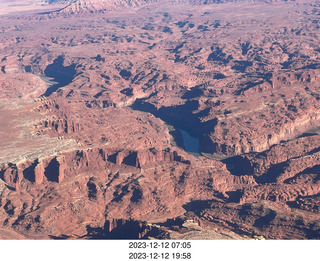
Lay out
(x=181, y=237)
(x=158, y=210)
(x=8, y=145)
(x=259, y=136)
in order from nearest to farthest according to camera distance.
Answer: (x=181, y=237) < (x=158, y=210) < (x=8, y=145) < (x=259, y=136)

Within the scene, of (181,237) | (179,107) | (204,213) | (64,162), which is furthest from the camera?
(179,107)

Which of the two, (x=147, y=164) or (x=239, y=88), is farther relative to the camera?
(x=239, y=88)

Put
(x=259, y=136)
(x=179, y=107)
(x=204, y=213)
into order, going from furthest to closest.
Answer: (x=179, y=107), (x=259, y=136), (x=204, y=213)

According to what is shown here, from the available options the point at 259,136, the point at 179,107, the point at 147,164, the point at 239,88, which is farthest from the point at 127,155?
the point at 239,88

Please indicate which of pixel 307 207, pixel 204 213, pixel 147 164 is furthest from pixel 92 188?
pixel 307 207

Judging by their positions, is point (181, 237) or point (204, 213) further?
→ point (204, 213)

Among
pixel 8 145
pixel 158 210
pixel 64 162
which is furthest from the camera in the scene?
pixel 8 145

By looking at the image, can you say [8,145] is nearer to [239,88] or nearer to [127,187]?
[127,187]

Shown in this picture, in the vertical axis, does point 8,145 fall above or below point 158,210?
above

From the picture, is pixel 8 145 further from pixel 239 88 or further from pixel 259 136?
pixel 239 88
